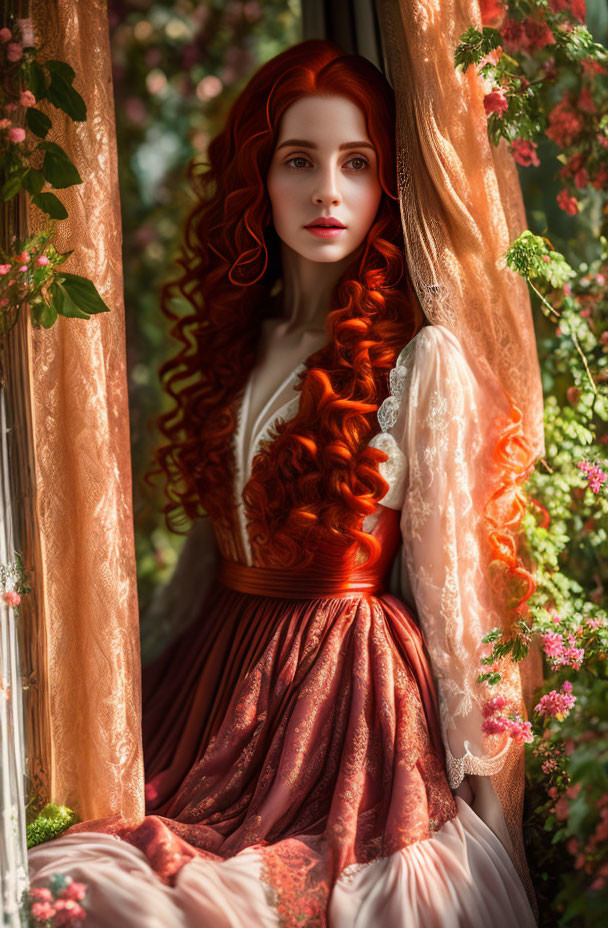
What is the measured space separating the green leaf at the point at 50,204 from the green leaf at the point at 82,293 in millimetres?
84

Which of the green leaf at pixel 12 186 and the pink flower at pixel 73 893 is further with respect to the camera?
the green leaf at pixel 12 186

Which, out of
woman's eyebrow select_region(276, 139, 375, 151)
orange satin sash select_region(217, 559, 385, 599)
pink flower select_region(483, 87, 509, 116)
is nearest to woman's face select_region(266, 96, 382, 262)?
woman's eyebrow select_region(276, 139, 375, 151)

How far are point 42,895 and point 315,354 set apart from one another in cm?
91

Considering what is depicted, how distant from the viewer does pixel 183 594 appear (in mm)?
1671

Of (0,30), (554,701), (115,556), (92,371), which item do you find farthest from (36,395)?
(554,701)

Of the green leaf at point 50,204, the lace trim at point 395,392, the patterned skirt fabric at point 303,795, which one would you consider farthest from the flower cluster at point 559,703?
the green leaf at point 50,204

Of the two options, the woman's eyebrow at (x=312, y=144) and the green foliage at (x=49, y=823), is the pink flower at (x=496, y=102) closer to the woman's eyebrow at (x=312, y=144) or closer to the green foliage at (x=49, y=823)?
the woman's eyebrow at (x=312, y=144)

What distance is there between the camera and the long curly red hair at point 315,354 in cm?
134

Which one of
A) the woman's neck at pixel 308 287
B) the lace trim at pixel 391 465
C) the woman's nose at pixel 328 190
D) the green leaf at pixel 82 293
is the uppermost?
the woman's nose at pixel 328 190

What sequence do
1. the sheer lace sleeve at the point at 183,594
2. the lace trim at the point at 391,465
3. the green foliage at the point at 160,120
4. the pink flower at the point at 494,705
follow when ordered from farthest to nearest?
the green foliage at the point at 160,120, the sheer lace sleeve at the point at 183,594, the lace trim at the point at 391,465, the pink flower at the point at 494,705

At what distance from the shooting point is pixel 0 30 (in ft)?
3.77

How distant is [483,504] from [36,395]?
2.32 ft

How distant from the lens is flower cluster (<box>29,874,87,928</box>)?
1.02 meters

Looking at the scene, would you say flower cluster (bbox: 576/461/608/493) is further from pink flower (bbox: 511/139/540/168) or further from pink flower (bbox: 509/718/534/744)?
pink flower (bbox: 511/139/540/168)
